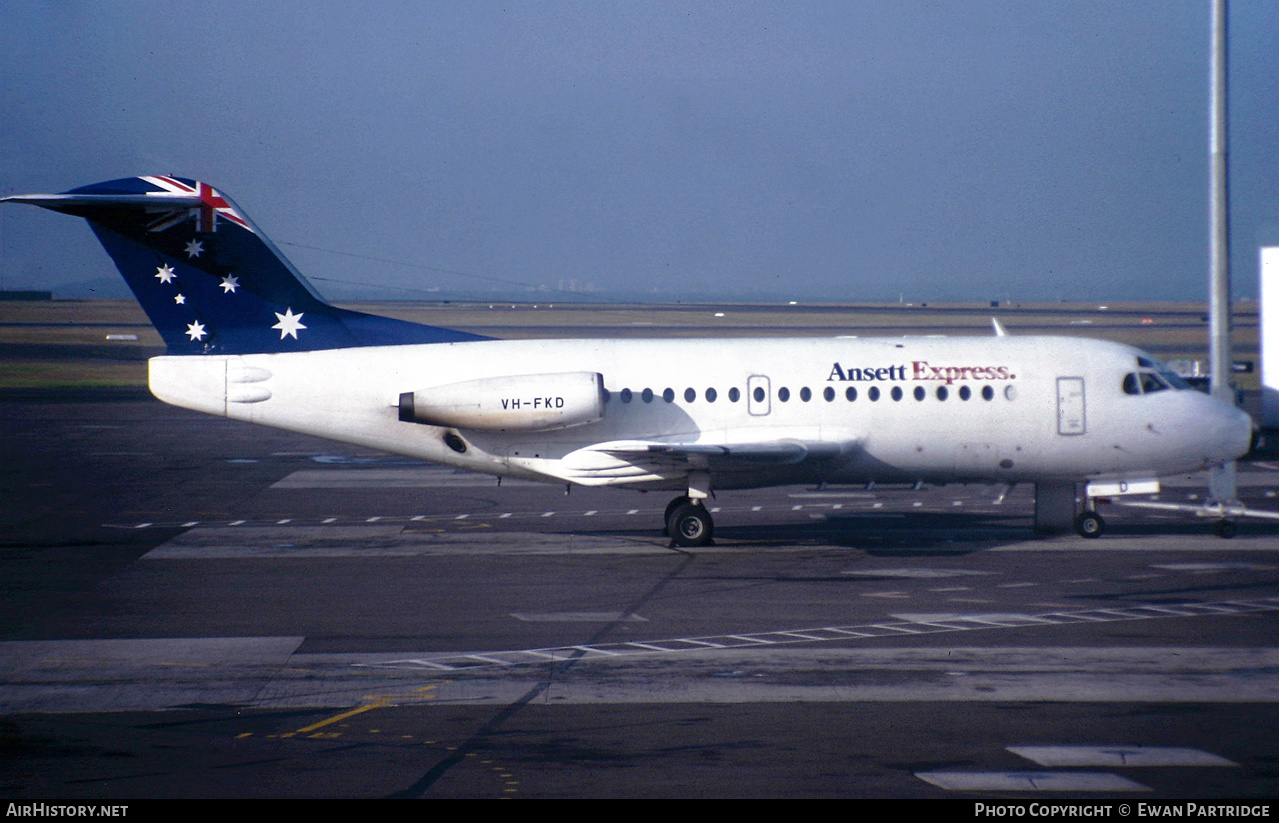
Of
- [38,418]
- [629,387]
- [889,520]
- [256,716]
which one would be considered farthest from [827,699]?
[38,418]

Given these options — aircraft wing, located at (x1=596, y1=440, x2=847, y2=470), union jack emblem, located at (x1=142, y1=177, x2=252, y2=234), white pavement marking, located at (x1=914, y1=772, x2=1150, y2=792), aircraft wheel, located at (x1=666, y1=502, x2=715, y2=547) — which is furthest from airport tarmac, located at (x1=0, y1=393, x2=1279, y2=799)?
union jack emblem, located at (x1=142, y1=177, x2=252, y2=234)

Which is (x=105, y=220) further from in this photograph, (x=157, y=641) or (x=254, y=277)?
(x=157, y=641)

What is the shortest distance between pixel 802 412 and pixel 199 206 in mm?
11482

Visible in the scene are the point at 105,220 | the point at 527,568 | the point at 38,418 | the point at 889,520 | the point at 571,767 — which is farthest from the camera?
the point at 38,418

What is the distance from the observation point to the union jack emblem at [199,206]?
20.8 m

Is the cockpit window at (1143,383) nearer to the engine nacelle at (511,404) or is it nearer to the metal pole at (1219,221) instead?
the metal pole at (1219,221)

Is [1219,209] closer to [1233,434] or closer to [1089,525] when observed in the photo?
[1233,434]

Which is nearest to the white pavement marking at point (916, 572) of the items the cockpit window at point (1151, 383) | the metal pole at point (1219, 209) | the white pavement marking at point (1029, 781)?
the cockpit window at point (1151, 383)

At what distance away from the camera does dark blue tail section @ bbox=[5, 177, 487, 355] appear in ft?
68.4

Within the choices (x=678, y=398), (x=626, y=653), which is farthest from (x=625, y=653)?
(x=678, y=398)

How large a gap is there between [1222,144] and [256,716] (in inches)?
769

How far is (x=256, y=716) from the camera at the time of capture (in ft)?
37.2

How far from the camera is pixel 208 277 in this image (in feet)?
69.5

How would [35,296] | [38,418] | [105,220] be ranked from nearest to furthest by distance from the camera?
[105,220]
[38,418]
[35,296]
